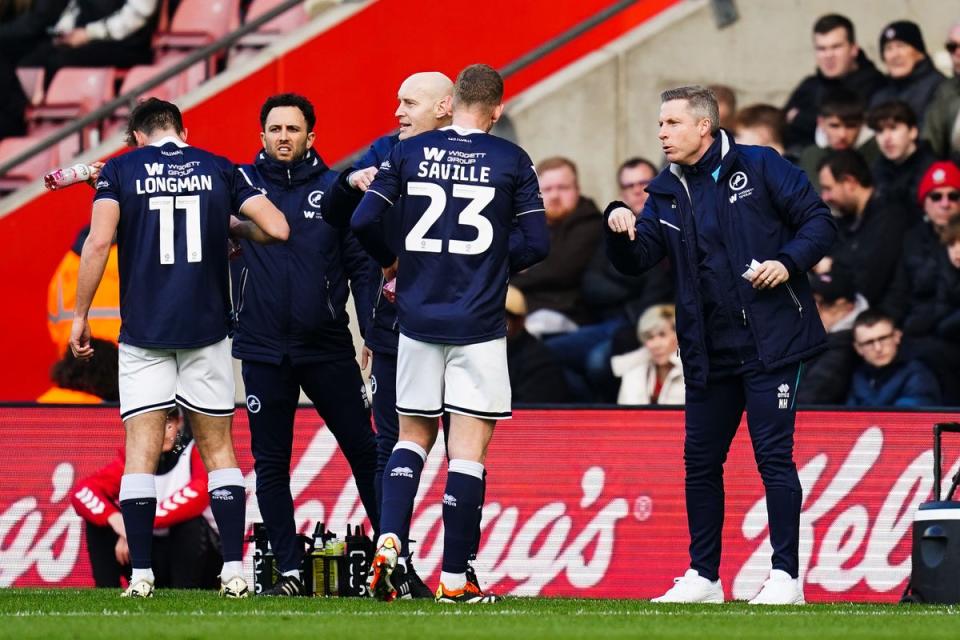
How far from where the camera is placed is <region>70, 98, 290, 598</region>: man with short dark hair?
8.58 m

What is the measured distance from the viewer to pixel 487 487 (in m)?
10.8

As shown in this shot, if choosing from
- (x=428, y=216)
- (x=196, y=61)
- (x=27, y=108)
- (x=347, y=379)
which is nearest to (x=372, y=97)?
(x=196, y=61)

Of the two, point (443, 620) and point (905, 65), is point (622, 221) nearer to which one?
point (443, 620)

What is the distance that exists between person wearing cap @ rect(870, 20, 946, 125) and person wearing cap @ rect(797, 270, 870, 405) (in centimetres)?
119

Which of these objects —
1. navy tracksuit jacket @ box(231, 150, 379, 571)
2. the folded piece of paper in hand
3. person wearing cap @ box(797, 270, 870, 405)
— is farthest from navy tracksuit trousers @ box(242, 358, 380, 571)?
person wearing cap @ box(797, 270, 870, 405)

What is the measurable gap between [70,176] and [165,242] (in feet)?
2.07

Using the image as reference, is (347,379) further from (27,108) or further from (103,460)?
(27,108)

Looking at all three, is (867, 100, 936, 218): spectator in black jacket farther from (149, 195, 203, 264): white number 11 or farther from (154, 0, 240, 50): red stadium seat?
(154, 0, 240, 50): red stadium seat

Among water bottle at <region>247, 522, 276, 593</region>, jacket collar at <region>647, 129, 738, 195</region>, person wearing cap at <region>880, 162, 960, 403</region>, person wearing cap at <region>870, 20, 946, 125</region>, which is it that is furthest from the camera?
person wearing cap at <region>870, 20, 946, 125</region>

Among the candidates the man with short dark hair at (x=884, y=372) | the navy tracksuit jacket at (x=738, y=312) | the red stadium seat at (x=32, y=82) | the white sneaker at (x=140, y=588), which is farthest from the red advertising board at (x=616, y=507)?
the red stadium seat at (x=32, y=82)

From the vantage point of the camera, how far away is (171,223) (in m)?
8.59

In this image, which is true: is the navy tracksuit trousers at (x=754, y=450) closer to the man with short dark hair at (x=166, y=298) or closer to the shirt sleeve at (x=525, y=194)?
the shirt sleeve at (x=525, y=194)

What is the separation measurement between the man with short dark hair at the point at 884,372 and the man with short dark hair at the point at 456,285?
185 inches

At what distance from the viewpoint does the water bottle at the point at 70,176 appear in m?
8.79
